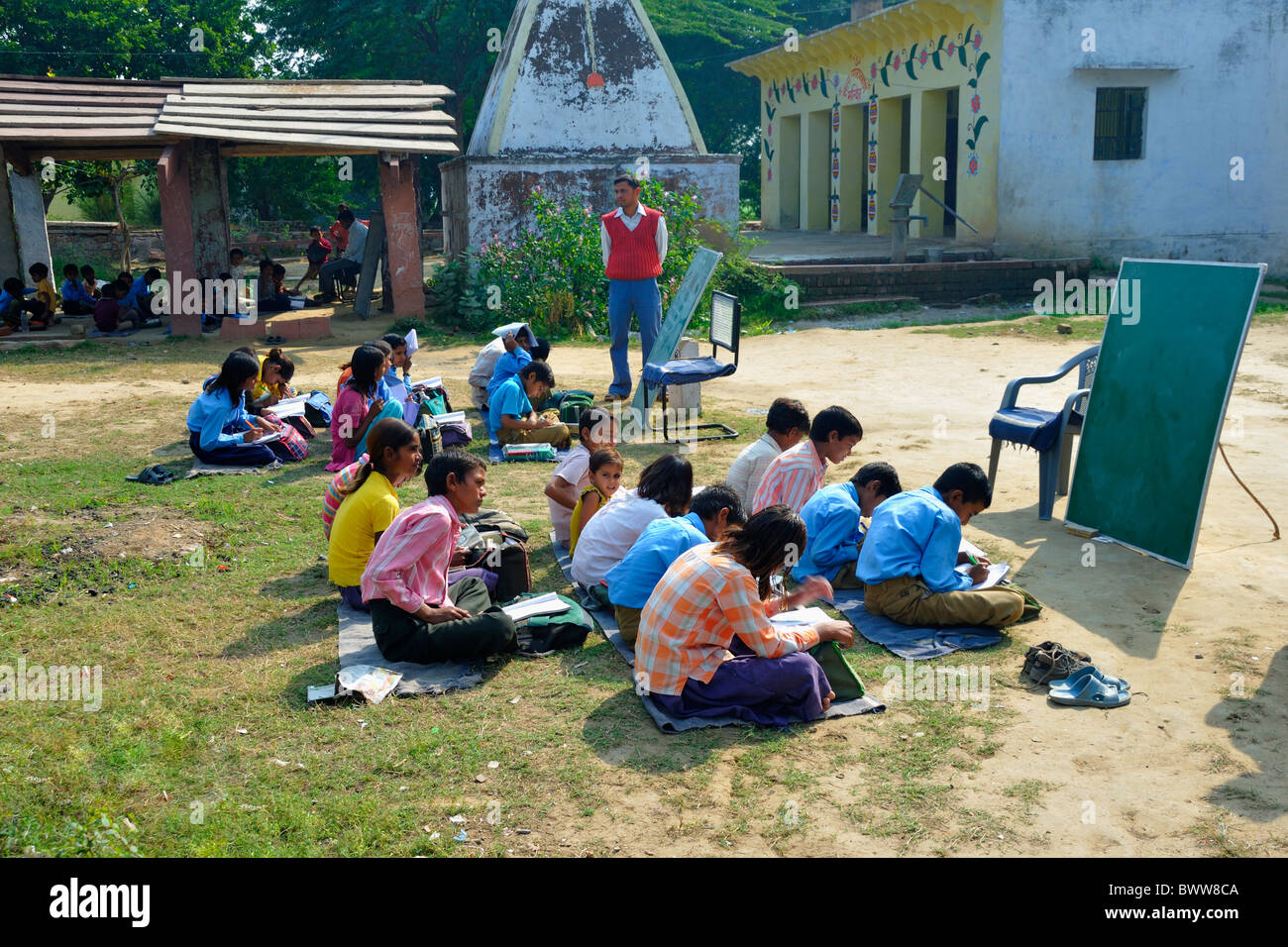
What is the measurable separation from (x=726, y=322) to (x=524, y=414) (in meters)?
1.99

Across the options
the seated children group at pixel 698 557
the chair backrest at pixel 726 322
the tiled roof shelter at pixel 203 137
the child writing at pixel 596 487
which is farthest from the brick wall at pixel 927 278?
the child writing at pixel 596 487

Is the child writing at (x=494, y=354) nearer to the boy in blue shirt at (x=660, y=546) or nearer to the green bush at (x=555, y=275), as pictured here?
the boy in blue shirt at (x=660, y=546)

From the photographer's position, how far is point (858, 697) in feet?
15.6

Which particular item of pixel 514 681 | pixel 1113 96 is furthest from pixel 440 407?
pixel 1113 96

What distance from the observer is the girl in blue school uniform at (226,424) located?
855 centimetres

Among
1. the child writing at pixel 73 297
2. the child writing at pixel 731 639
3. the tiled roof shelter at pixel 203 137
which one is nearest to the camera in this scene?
the child writing at pixel 731 639

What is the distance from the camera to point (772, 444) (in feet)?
21.8

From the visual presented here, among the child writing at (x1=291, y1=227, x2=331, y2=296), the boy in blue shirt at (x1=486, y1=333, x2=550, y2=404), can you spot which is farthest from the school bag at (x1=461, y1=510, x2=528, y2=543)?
the child writing at (x1=291, y1=227, x2=331, y2=296)

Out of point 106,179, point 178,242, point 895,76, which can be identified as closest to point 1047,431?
point 178,242

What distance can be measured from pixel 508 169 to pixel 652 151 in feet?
7.58

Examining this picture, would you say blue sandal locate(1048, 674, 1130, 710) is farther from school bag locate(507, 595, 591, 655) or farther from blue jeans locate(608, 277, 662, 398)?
blue jeans locate(608, 277, 662, 398)

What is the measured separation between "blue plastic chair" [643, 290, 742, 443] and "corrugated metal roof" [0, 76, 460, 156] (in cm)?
695

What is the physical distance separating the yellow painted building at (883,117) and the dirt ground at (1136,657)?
1007cm
